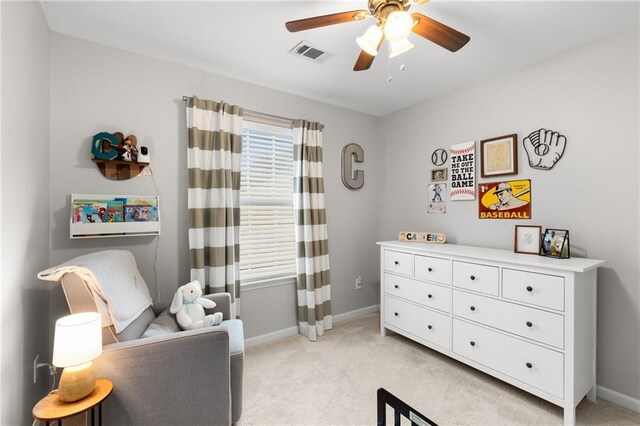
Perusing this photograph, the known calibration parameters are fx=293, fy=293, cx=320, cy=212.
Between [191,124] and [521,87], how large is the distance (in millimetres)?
2748

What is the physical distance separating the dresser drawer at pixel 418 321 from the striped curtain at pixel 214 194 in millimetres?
1485

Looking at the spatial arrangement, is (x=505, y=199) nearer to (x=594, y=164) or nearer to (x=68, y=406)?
(x=594, y=164)

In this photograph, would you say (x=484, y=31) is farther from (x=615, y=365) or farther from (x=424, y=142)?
(x=615, y=365)

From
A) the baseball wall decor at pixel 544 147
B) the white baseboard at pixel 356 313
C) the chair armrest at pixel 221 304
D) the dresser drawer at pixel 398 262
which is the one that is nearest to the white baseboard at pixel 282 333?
the white baseboard at pixel 356 313

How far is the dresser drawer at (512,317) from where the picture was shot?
5.99 feet

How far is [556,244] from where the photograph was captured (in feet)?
6.97

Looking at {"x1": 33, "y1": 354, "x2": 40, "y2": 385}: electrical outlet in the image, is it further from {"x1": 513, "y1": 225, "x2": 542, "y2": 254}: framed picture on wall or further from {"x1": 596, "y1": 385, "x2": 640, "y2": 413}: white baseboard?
{"x1": 596, "y1": 385, "x2": 640, "y2": 413}: white baseboard

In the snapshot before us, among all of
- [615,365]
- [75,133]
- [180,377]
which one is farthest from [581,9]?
[75,133]

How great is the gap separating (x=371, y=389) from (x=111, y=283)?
6.00ft

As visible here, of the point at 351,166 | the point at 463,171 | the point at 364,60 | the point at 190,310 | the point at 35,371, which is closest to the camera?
the point at 35,371

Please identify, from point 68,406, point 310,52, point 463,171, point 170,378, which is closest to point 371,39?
point 310,52

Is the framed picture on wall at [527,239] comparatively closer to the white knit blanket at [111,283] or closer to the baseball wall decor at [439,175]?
the baseball wall decor at [439,175]

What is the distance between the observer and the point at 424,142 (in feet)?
10.6

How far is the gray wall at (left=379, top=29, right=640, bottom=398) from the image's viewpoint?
1935mm
